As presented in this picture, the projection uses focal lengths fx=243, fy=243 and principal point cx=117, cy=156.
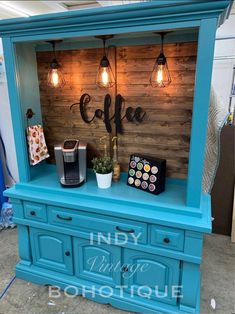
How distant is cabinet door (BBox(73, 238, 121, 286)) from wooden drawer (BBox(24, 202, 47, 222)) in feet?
1.08

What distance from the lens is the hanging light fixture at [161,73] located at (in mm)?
1748

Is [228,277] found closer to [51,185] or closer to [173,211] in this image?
[173,211]

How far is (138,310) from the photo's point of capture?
6.06ft

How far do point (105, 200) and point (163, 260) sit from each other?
59 cm

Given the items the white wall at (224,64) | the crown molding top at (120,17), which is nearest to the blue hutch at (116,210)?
the crown molding top at (120,17)

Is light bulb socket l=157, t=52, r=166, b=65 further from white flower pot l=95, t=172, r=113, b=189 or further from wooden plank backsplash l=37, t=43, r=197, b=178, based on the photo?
white flower pot l=95, t=172, r=113, b=189

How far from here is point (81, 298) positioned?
2008 mm

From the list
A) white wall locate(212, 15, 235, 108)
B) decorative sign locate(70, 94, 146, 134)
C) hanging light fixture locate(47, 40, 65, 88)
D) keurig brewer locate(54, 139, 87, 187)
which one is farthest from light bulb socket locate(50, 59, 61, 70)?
white wall locate(212, 15, 235, 108)

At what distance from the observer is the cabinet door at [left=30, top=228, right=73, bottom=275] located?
2.00 meters

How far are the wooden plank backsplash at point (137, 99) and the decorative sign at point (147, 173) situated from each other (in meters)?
0.14

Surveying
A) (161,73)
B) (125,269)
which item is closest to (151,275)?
(125,269)

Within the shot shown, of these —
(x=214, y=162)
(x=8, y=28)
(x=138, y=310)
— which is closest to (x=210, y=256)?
(x=138, y=310)

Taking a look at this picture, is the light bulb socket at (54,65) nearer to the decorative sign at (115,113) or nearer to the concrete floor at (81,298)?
the decorative sign at (115,113)

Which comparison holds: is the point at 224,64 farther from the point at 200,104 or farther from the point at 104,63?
the point at 200,104
